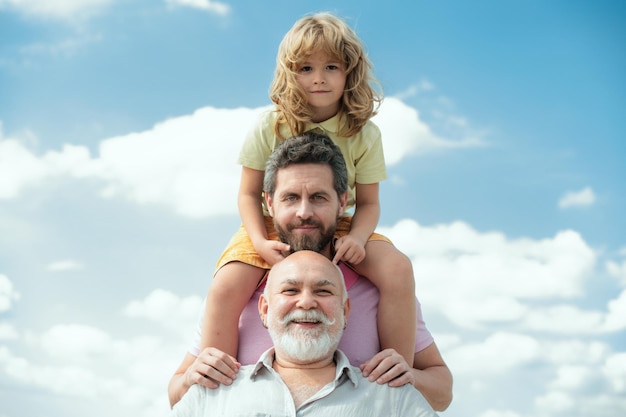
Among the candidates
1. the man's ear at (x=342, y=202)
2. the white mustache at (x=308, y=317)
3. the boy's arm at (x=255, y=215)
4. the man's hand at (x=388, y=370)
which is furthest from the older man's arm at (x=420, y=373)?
the man's ear at (x=342, y=202)

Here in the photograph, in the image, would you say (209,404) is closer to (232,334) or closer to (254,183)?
(232,334)

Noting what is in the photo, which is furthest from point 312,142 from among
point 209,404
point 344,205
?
point 209,404

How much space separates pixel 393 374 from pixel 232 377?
105 cm

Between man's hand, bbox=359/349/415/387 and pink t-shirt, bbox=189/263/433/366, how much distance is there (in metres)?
0.44

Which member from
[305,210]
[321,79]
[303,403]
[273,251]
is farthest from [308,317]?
[321,79]

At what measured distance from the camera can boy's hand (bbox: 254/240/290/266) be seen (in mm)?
4945

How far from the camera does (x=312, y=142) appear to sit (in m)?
5.17

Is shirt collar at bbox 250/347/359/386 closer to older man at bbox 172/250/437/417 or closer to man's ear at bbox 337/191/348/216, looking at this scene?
older man at bbox 172/250/437/417

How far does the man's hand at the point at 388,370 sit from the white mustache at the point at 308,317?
385 millimetres

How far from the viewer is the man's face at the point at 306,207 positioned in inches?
195

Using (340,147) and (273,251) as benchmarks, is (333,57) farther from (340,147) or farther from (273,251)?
(273,251)

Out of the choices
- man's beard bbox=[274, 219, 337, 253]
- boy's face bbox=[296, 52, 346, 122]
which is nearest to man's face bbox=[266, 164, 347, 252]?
man's beard bbox=[274, 219, 337, 253]

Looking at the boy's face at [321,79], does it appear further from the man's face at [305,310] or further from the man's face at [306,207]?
the man's face at [305,310]

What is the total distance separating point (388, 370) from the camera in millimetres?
4574
